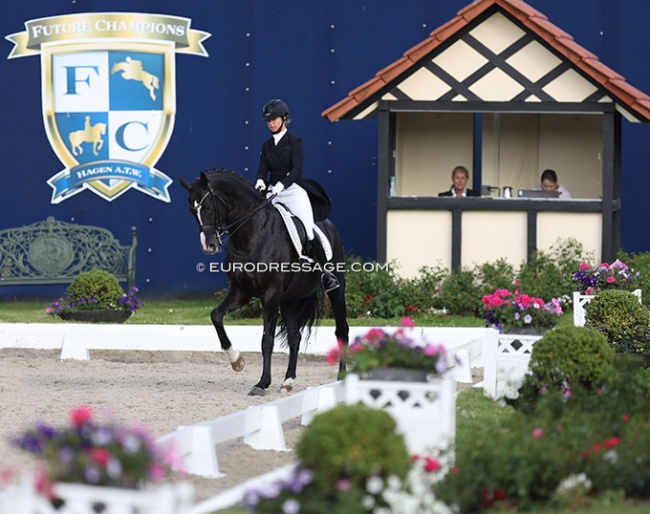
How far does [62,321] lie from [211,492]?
351 inches

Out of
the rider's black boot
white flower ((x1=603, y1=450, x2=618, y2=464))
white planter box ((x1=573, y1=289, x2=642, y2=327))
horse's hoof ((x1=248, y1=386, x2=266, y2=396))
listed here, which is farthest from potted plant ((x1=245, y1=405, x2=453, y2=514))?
white planter box ((x1=573, y1=289, x2=642, y2=327))

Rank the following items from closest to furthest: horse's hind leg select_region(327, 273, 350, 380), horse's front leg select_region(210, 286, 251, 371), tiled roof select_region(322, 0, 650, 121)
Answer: horse's front leg select_region(210, 286, 251, 371)
horse's hind leg select_region(327, 273, 350, 380)
tiled roof select_region(322, 0, 650, 121)

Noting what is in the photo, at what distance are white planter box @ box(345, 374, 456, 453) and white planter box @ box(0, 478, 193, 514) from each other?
1646 millimetres

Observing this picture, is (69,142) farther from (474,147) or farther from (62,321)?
(474,147)

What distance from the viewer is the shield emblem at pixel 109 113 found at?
57.4 ft

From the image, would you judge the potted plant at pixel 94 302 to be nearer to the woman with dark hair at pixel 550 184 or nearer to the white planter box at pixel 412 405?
the woman with dark hair at pixel 550 184

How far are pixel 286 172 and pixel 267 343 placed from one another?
1595 mm

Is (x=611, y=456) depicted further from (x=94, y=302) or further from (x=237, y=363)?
Result: (x=94, y=302)

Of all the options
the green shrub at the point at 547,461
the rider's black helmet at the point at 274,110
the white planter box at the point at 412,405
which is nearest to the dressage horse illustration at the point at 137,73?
the rider's black helmet at the point at 274,110

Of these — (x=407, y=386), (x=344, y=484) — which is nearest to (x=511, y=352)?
(x=407, y=386)

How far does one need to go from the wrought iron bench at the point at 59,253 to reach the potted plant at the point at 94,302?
763 millimetres

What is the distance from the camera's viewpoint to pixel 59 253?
1650 cm

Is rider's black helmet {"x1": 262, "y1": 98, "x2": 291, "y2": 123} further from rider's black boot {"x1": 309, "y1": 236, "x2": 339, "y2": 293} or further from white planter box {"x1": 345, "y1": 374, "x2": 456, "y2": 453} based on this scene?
white planter box {"x1": 345, "y1": 374, "x2": 456, "y2": 453}

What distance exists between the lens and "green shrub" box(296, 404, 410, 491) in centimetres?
531
